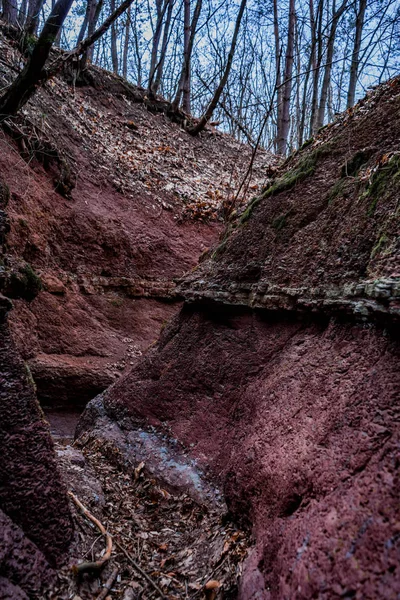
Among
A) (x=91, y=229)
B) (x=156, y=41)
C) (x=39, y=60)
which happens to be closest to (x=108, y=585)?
(x=39, y=60)

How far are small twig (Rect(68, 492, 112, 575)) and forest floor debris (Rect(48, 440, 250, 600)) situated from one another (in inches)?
1.1

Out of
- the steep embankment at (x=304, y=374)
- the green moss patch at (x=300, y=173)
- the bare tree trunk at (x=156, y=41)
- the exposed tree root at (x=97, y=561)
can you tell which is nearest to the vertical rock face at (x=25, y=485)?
the exposed tree root at (x=97, y=561)

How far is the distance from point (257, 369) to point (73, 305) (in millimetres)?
4183

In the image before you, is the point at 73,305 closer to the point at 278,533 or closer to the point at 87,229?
the point at 87,229

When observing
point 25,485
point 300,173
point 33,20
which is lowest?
point 25,485

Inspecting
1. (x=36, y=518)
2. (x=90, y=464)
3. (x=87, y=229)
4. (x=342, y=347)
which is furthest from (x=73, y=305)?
(x=342, y=347)

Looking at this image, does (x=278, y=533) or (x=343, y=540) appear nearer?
(x=343, y=540)

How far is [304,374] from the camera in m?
2.40

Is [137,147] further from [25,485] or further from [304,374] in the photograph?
[25,485]

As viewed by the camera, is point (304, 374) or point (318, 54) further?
point (318, 54)

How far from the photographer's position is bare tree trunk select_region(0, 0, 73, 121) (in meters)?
4.41

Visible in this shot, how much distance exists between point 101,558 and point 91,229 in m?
5.74

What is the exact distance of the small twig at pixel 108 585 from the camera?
1.97 meters

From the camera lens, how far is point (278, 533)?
5.96 ft
